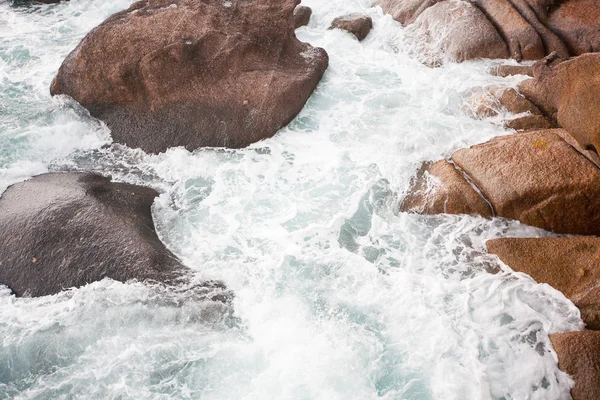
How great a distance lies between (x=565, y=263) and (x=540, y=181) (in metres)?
1.28

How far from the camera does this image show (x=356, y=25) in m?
13.1

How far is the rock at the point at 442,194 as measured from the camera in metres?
7.53

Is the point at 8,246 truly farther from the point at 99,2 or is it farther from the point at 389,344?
the point at 99,2

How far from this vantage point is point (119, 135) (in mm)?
9711

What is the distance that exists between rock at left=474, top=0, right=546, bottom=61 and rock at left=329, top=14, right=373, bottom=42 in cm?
305

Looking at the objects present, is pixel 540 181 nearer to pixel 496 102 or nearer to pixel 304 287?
pixel 496 102

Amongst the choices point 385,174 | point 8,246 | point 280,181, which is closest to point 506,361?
point 385,174

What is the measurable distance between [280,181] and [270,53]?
3.25m

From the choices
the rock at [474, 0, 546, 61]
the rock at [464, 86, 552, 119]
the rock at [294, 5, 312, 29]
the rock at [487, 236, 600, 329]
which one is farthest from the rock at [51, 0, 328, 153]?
the rock at [487, 236, 600, 329]

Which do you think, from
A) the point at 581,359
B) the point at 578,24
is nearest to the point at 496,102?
the point at 578,24

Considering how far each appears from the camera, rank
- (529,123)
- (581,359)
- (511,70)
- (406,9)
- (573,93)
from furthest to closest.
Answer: (406,9), (511,70), (529,123), (573,93), (581,359)

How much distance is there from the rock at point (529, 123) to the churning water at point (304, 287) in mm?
525

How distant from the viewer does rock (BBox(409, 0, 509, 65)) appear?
11336mm

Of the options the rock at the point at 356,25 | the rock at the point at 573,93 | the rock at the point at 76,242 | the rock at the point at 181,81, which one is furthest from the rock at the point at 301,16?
the rock at the point at 76,242
